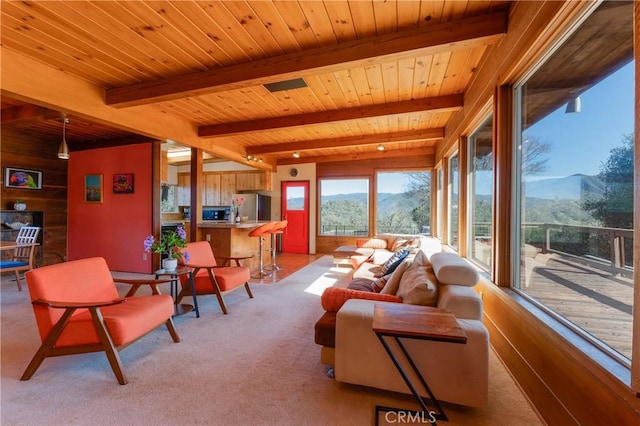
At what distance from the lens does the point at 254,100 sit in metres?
3.80

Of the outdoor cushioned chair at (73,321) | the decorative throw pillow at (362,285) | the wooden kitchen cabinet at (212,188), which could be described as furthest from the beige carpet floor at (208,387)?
the wooden kitchen cabinet at (212,188)

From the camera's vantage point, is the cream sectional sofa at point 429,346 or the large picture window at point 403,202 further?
the large picture window at point 403,202

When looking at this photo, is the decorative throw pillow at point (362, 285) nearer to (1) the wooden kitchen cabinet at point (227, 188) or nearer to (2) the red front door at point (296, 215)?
(2) the red front door at point (296, 215)

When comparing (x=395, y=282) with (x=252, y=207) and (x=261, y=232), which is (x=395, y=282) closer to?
(x=261, y=232)

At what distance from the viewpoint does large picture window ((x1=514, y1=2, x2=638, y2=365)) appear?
1.21m

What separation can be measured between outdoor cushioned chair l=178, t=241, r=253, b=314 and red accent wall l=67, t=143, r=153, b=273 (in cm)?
210

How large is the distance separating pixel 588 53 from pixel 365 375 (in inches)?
87.2

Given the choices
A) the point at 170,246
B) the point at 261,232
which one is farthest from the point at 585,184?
the point at 261,232

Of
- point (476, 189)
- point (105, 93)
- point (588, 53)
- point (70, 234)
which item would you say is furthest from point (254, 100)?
point (70, 234)

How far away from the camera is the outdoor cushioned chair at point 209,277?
3.17m

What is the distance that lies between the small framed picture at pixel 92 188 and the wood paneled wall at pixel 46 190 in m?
0.77

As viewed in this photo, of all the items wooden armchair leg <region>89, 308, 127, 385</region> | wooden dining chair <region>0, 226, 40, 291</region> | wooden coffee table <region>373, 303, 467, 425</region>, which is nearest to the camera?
wooden coffee table <region>373, 303, 467, 425</region>

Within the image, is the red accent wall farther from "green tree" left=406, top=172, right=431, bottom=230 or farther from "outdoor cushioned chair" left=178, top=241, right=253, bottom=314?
"green tree" left=406, top=172, right=431, bottom=230

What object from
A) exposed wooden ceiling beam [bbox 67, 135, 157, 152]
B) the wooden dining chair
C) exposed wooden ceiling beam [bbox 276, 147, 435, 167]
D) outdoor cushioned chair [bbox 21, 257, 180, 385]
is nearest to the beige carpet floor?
outdoor cushioned chair [bbox 21, 257, 180, 385]
